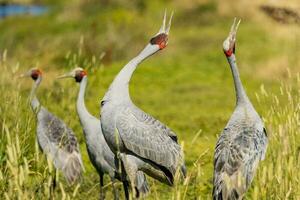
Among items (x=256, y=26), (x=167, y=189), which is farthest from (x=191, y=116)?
(x=256, y=26)

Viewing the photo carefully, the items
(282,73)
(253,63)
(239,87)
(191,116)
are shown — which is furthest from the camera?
(253,63)

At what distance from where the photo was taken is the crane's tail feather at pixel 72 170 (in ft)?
28.1

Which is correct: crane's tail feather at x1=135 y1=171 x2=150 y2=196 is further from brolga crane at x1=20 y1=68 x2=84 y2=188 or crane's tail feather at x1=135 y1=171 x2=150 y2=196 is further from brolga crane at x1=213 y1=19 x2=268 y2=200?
brolga crane at x1=213 y1=19 x2=268 y2=200

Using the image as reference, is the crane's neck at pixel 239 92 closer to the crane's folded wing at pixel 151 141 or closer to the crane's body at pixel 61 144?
the crane's folded wing at pixel 151 141

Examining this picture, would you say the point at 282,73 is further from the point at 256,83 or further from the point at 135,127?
the point at 135,127

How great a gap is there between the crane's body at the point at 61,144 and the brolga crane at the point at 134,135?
150cm

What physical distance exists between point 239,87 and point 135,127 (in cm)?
100

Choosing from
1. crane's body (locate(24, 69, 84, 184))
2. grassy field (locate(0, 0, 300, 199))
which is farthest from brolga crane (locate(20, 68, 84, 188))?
grassy field (locate(0, 0, 300, 199))

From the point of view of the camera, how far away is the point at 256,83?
662 inches

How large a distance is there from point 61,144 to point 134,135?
1683 millimetres

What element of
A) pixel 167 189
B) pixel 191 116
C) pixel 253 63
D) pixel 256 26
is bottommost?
pixel 256 26

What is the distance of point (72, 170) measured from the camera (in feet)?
28.2

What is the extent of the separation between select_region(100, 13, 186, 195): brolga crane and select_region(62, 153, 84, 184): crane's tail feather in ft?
4.98

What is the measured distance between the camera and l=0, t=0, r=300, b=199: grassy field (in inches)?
312
